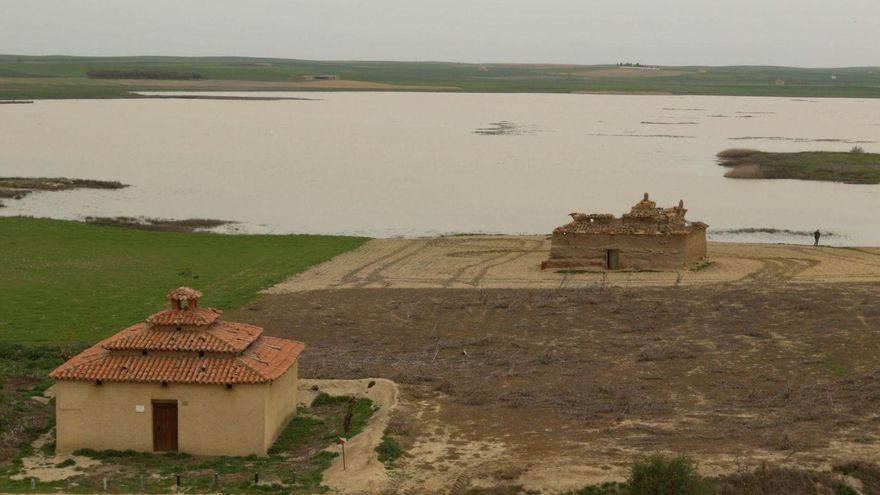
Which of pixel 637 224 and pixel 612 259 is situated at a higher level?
pixel 637 224

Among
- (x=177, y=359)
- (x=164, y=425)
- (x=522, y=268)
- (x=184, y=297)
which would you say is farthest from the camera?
(x=522, y=268)

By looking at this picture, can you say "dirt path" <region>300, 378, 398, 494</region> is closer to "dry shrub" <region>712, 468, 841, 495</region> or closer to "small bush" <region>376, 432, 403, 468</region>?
"small bush" <region>376, 432, 403, 468</region>

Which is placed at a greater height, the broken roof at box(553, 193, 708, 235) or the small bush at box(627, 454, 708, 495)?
the broken roof at box(553, 193, 708, 235)

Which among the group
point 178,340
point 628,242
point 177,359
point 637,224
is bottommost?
point 628,242

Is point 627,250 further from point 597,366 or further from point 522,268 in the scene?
point 597,366

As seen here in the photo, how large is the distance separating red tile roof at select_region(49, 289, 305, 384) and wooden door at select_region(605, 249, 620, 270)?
1126 inches

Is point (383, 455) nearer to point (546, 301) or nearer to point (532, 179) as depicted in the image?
point (546, 301)

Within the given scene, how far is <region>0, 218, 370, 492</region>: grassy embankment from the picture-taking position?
94.9 feet

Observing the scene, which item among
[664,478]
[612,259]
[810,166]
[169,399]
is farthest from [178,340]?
[810,166]

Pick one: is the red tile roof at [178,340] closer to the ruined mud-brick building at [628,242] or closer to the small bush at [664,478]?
the small bush at [664,478]

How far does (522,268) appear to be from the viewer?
58625 millimetres

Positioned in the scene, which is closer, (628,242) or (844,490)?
(844,490)

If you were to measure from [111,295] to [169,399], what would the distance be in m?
21.4

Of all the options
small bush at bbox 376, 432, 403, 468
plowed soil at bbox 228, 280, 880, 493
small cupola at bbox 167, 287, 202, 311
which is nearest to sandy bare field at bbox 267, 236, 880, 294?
plowed soil at bbox 228, 280, 880, 493
